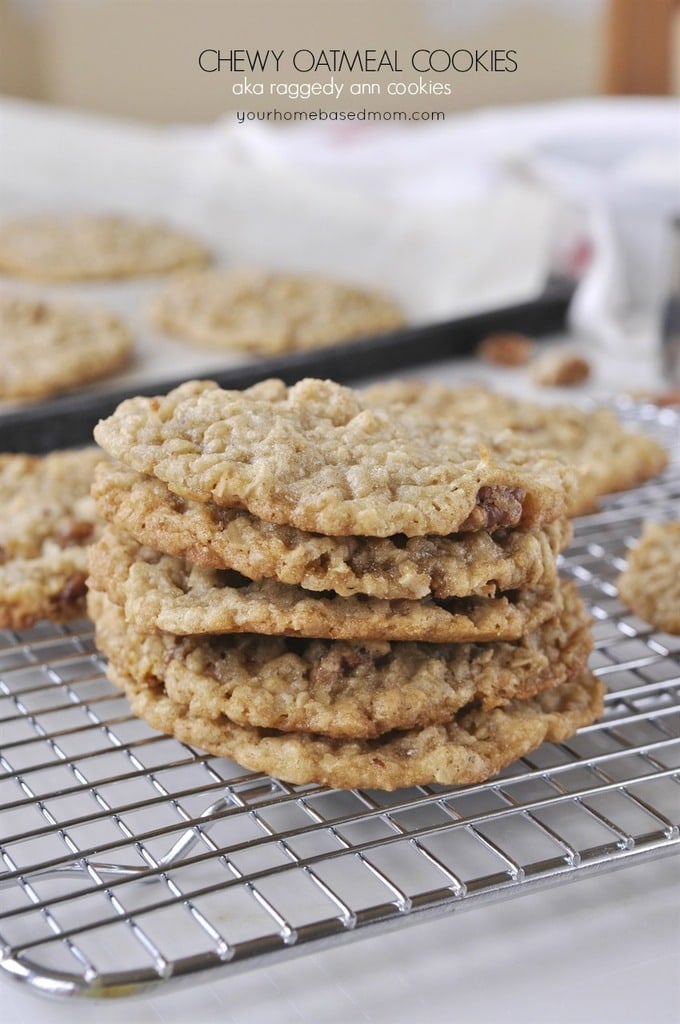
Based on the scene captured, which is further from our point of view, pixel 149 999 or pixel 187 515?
pixel 187 515

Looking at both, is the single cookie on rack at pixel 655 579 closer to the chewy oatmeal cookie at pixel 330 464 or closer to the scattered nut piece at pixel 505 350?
the chewy oatmeal cookie at pixel 330 464

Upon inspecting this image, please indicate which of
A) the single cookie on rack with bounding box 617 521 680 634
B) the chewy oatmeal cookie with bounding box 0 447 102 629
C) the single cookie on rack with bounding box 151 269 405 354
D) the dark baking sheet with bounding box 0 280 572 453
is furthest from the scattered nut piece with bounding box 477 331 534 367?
the chewy oatmeal cookie with bounding box 0 447 102 629

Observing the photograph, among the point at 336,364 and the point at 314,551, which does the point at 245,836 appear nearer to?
the point at 314,551

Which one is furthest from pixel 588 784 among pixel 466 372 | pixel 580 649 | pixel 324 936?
pixel 466 372

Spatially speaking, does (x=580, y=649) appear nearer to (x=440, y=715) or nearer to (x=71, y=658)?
(x=440, y=715)

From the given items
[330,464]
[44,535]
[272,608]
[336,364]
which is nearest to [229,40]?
[336,364]
